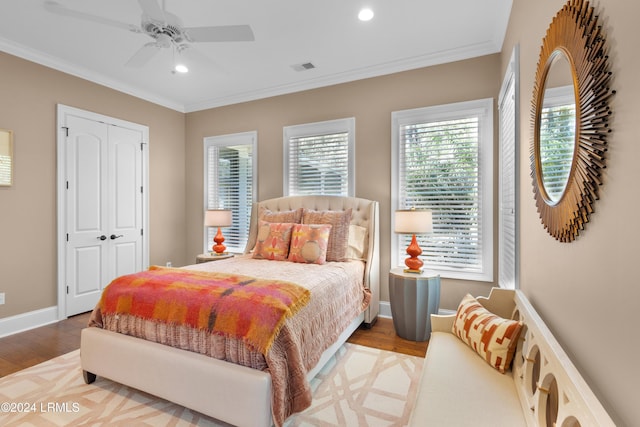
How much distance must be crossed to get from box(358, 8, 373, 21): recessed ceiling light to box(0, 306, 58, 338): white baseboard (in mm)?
4446

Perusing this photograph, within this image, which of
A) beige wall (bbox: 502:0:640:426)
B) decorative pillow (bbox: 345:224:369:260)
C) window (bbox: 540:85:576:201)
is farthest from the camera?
decorative pillow (bbox: 345:224:369:260)

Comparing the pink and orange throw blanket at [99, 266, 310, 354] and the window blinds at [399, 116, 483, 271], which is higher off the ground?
the window blinds at [399, 116, 483, 271]

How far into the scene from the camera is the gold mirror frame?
936 millimetres

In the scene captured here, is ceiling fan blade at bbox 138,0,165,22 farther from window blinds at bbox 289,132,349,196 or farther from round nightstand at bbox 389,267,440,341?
round nightstand at bbox 389,267,440,341

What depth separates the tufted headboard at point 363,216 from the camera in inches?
131

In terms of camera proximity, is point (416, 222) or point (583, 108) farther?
point (416, 222)

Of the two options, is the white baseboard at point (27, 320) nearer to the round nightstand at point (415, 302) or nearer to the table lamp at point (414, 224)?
the round nightstand at point (415, 302)

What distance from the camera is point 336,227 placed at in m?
3.37

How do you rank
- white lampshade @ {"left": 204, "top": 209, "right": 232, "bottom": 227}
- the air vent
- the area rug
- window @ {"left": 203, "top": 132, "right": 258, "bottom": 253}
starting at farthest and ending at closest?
window @ {"left": 203, "top": 132, "right": 258, "bottom": 253}, white lampshade @ {"left": 204, "top": 209, "right": 232, "bottom": 227}, the air vent, the area rug

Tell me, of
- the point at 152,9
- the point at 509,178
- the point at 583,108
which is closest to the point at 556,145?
the point at 583,108

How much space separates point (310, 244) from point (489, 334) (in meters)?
1.81

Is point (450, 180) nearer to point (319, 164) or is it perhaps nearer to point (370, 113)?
point (370, 113)

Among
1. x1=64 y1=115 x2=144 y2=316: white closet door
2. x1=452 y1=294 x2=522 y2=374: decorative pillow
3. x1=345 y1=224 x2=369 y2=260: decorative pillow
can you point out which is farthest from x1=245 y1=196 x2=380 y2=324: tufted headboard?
x1=64 y1=115 x2=144 y2=316: white closet door

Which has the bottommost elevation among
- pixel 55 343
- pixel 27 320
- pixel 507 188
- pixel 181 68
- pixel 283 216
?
pixel 55 343
